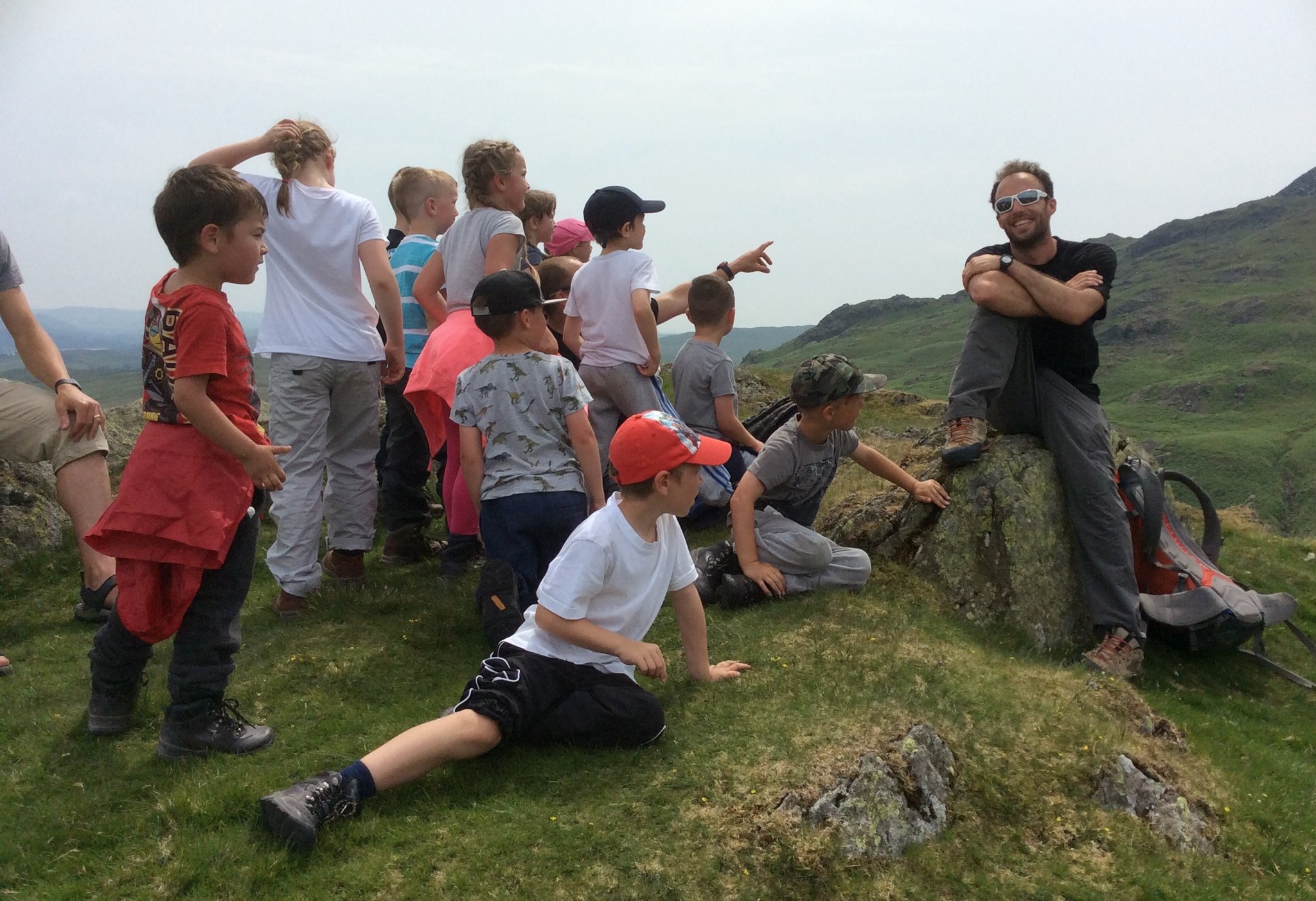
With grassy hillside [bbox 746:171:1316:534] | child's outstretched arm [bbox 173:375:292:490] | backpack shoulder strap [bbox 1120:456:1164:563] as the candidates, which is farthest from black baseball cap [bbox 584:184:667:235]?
grassy hillside [bbox 746:171:1316:534]

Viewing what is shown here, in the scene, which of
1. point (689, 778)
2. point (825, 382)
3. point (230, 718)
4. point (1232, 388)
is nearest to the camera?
point (689, 778)

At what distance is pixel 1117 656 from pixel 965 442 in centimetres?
224

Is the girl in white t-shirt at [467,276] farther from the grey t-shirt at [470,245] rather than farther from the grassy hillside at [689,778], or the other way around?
the grassy hillside at [689,778]

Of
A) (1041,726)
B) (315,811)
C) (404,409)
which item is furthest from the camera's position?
(404,409)

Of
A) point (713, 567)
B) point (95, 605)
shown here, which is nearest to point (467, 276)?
point (713, 567)

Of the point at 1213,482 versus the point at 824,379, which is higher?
the point at 824,379

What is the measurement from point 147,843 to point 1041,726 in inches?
200

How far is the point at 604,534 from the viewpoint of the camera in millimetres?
5086

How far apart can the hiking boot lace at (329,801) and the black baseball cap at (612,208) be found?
217 inches

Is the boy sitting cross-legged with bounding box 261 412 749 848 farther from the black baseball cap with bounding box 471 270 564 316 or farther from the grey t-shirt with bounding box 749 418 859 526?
the grey t-shirt with bounding box 749 418 859 526

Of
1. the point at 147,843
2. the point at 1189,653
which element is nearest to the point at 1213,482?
the point at 1189,653

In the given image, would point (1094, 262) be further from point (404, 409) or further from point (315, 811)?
point (315, 811)

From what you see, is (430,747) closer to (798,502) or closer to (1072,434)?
(798,502)

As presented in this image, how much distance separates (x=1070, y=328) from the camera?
8102mm
